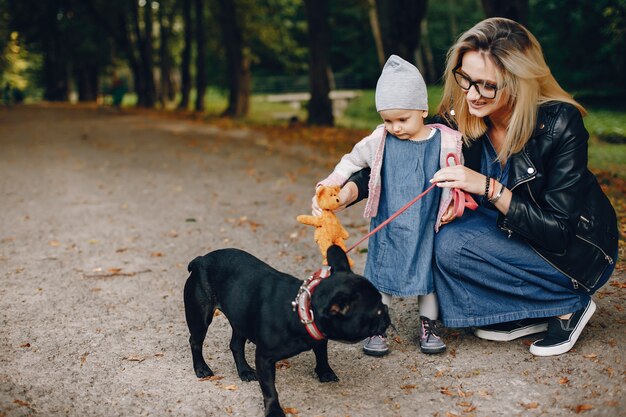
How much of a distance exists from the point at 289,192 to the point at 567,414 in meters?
7.05

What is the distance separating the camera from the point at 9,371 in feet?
13.0

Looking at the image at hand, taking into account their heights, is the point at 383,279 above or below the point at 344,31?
below

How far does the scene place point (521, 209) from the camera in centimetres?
379

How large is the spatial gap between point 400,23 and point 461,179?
35.4ft

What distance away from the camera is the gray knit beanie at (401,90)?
12.4 ft

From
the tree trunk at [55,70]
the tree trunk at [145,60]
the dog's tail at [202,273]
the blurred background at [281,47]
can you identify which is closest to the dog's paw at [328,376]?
the dog's tail at [202,273]

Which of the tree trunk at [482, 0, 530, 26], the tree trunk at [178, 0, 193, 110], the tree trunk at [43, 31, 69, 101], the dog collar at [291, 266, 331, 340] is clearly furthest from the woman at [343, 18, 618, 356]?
the tree trunk at [43, 31, 69, 101]

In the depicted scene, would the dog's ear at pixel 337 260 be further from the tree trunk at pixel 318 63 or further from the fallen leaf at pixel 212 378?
the tree trunk at pixel 318 63

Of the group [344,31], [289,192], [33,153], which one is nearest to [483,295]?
[289,192]

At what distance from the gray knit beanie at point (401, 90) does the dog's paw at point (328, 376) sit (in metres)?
1.55

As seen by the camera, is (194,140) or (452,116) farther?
(194,140)

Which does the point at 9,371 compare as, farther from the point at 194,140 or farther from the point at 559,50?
the point at 559,50

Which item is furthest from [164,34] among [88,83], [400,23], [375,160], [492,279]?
[492,279]

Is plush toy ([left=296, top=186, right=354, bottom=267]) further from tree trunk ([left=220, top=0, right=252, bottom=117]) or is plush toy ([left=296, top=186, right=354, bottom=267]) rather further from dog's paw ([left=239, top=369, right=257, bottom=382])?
tree trunk ([left=220, top=0, right=252, bottom=117])
